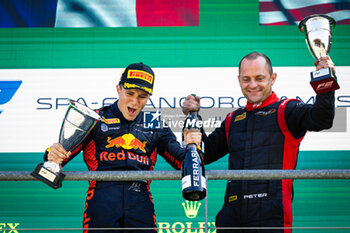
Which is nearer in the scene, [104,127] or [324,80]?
[324,80]

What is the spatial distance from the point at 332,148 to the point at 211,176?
4.86 feet

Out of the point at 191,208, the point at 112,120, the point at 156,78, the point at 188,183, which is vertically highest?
the point at 156,78

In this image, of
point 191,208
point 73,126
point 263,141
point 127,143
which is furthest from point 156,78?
point 73,126

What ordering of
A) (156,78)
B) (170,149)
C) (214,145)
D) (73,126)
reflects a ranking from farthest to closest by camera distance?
(156,78) → (214,145) → (170,149) → (73,126)

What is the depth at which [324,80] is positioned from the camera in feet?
4.44

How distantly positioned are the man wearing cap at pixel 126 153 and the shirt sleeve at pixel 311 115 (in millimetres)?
428

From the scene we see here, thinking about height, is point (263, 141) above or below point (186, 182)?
above

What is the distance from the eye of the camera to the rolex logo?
2545 millimetres

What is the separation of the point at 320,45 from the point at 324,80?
0.15 metres

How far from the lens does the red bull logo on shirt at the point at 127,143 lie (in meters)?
1.66

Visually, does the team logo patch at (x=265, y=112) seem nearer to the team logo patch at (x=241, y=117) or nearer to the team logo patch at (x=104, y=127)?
the team logo patch at (x=241, y=117)

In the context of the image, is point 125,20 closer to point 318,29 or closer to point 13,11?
point 13,11

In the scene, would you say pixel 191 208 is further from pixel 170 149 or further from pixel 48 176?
pixel 48 176

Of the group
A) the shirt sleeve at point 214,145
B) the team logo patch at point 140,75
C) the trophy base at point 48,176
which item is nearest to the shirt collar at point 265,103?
the shirt sleeve at point 214,145
